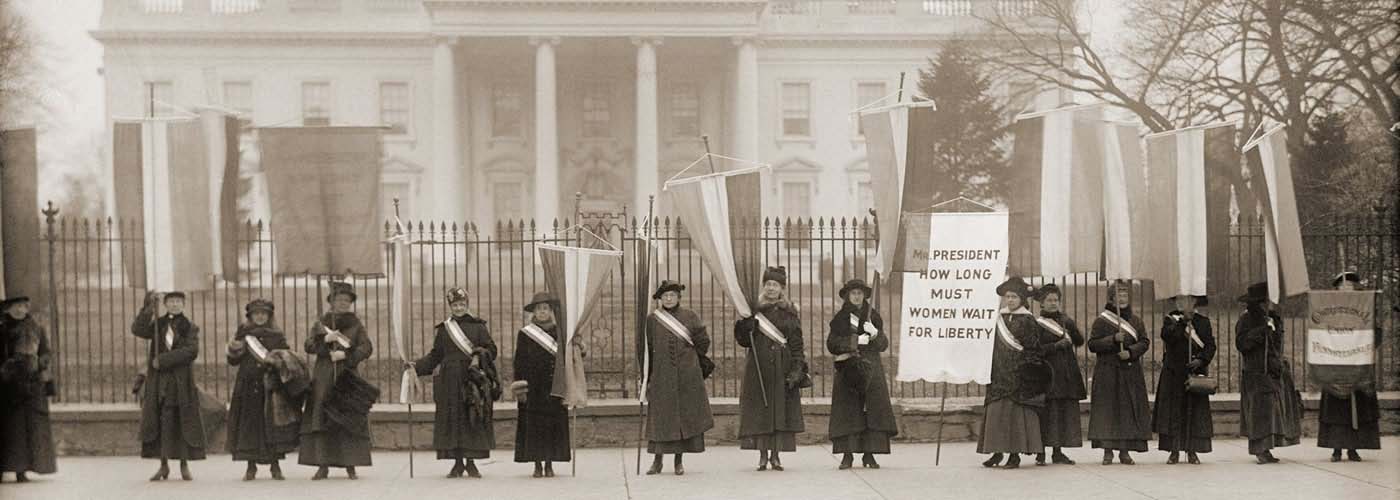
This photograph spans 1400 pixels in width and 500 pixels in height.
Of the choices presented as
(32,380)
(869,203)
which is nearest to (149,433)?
(32,380)

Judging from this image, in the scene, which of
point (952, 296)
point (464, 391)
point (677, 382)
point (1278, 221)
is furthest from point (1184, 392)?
point (464, 391)

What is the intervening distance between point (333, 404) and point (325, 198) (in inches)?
65.1

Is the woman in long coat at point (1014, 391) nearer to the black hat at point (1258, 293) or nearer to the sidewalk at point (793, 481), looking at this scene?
the sidewalk at point (793, 481)

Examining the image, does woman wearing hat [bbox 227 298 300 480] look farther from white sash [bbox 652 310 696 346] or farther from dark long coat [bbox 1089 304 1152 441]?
dark long coat [bbox 1089 304 1152 441]

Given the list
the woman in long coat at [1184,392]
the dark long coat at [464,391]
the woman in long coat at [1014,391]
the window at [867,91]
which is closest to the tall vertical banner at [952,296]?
the woman in long coat at [1014,391]

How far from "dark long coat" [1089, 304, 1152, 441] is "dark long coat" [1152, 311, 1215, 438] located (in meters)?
0.17

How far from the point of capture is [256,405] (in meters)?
12.0

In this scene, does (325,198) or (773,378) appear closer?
(325,198)

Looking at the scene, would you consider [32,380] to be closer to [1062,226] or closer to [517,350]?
[517,350]

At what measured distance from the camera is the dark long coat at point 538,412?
478 inches

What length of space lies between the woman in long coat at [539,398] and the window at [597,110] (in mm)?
37560

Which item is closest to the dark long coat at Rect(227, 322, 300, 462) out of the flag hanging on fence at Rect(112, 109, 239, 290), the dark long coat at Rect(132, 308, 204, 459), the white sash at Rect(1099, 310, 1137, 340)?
the dark long coat at Rect(132, 308, 204, 459)

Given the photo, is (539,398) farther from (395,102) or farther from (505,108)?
(395,102)

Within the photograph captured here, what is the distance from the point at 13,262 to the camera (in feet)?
29.3
